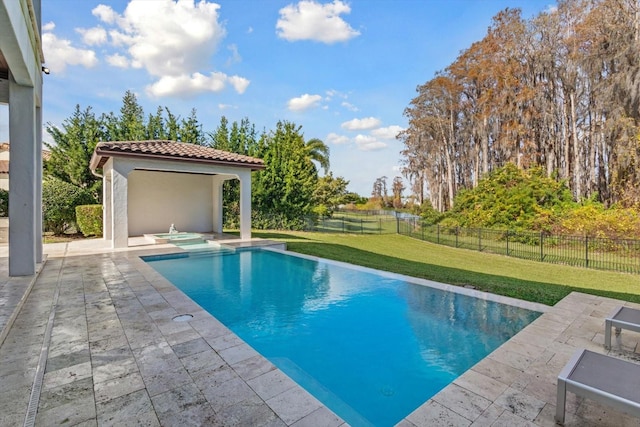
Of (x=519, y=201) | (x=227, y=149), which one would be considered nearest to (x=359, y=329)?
(x=519, y=201)

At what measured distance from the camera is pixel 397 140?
36062 millimetres

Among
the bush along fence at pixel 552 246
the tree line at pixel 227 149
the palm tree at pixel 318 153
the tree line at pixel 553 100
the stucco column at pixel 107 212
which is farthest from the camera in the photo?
the palm tree at pixel 318 153

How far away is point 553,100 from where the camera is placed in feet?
75.0

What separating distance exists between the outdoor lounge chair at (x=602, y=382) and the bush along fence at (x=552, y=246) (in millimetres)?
11566

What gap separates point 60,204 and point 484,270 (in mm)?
18289

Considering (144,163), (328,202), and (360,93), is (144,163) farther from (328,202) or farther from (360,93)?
(328,202)

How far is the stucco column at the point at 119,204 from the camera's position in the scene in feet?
35.7

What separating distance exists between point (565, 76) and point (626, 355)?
24618 millimetres

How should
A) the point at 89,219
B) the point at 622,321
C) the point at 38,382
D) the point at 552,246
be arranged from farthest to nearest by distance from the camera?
1. the point at 89,219
2. the point at 552,246
3. the point at 622,321
4. the point at 38,382

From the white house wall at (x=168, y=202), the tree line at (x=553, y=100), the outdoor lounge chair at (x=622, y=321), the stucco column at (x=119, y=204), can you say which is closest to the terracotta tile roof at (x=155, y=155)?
the stucco column at (x=119, y=204)

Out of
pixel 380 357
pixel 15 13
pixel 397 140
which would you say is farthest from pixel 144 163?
pixel 397 140

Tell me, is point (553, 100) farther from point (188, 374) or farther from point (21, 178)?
point (21, 178)

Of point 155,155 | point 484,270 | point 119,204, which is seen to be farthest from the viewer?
point 155,155

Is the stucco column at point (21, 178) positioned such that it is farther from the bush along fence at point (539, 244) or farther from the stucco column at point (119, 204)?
the bush along fence at point (539, 244)
